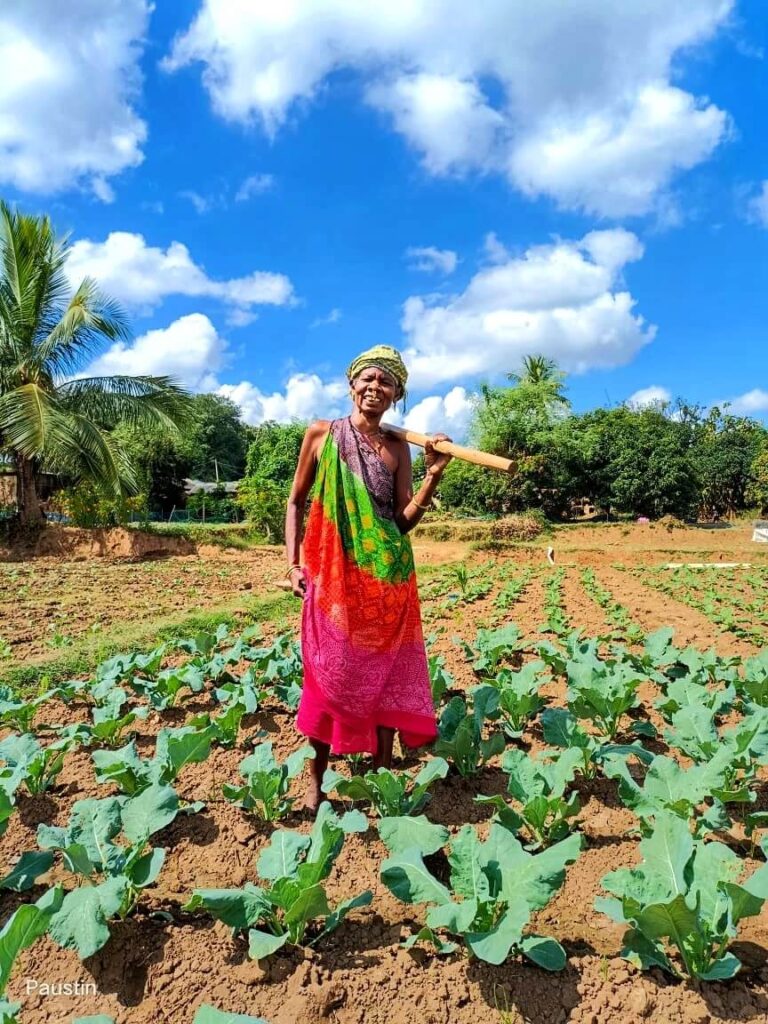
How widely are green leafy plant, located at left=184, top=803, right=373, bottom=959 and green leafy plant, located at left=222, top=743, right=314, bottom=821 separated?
0.48 metres

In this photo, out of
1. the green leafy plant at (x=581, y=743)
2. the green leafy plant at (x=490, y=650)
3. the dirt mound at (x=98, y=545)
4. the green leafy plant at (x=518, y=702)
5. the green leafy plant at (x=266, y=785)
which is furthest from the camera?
the dirt mound at (x=98, y=545)

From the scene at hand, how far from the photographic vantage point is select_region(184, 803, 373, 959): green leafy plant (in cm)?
171

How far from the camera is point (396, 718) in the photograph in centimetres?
270

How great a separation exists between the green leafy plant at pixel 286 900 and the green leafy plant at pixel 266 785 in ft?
1.57

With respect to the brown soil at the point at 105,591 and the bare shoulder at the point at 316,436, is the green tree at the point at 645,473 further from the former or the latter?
the bare shoulder at the point at 316,436

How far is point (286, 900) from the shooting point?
5.81 ft

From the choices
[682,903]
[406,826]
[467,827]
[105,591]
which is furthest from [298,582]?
[105,591]

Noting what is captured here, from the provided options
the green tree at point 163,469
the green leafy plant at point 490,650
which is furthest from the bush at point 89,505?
the green tree at point 163,469

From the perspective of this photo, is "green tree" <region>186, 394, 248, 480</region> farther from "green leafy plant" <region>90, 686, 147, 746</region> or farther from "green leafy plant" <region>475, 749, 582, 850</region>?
"green leafy plant" <region>475, 749, 582, 850</region>

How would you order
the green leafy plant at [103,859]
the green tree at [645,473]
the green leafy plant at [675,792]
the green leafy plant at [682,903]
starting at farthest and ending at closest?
the green tree at [645,473], the green leafy plant at [675,792], the green leafy plant at [103,859], the green leafy plant at [682,903]

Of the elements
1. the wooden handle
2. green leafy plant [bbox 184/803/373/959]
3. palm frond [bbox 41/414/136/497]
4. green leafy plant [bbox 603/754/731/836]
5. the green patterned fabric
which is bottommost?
green leafy plant [bbox 184/803/373/959]

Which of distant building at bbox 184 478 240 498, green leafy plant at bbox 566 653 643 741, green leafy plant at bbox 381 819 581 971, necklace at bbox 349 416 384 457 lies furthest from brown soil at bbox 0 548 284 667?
distant building at bbox 184 478 240 498

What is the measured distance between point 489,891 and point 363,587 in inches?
46.3

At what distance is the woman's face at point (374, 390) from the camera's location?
272 cm
